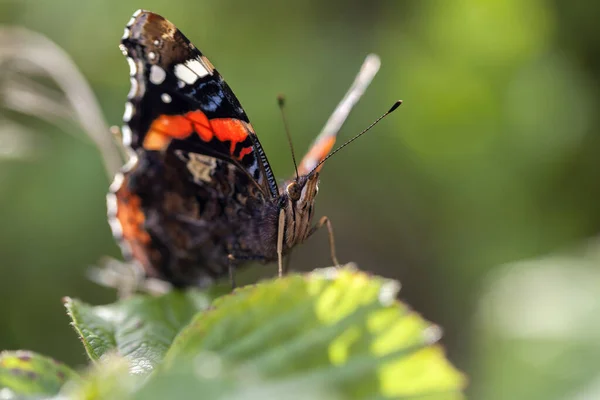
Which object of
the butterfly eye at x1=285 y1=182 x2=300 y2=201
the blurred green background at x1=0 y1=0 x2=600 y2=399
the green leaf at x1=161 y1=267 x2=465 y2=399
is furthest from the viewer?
the blurred green background at x1=0 y1=0 x2=600 y2=399


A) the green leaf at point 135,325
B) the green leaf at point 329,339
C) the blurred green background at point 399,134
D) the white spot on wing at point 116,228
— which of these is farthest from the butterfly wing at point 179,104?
the blurred green background at point 399,134

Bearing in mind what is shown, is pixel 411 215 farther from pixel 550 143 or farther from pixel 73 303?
pixel 73 303

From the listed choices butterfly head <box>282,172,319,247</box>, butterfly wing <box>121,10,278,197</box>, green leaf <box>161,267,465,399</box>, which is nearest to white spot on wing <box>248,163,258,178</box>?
butterfly wing <box>121,10,278,197</box>

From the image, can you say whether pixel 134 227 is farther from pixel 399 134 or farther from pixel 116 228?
pixel 399 134

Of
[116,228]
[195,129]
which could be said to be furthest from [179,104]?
[116,228]

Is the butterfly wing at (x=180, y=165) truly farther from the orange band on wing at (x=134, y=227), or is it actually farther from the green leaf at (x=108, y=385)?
the green leaf at (x=108, y=385)

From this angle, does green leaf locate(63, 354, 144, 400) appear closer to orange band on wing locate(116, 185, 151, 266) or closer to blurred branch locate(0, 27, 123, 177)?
orange band on wing locate(116, 185, 151, 266)

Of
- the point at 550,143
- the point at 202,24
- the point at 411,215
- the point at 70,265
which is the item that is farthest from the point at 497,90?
the point at 70,265
